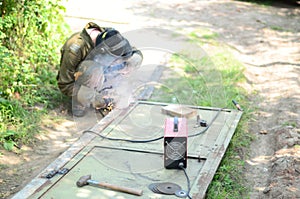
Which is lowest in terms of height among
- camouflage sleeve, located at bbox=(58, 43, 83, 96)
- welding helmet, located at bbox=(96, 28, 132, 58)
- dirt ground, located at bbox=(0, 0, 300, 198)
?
dirt ground, located at bbox=(0, 0, 300, 198)

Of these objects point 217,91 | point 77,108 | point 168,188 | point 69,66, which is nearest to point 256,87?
point 217,91

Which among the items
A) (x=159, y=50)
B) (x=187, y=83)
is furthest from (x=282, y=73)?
(x=159, y=50)

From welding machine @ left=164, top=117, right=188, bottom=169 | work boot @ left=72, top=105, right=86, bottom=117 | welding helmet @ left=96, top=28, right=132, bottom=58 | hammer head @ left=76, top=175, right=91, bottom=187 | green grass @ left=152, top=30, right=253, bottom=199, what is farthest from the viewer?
work boot @ left=72, top=105, right=86, bottom=117

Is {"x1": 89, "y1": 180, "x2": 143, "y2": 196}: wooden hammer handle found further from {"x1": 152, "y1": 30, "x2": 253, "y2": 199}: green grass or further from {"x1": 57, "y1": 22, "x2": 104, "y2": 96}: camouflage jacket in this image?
{"x1": 57, "y1": 22, "x2": 104, "y2": 96}: camouflage jacket

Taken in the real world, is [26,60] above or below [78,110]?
above

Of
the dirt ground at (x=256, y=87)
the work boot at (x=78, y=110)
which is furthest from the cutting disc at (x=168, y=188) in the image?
the work boot at (x=78, y=110)

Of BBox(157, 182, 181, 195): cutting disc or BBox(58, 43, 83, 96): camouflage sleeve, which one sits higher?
BBox(58, 43, 83, 96): camouflage sleeve

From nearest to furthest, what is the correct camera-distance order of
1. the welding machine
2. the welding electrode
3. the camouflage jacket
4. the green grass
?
the welding machine < the green grass < the camouflage jacket < the welding electrode

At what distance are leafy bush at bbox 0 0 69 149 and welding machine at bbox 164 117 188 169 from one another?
160 cm

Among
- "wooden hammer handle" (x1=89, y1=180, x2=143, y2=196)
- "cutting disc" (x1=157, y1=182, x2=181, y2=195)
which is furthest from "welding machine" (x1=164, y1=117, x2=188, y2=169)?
"wooden hammer handle" (x1=89, y1=180, x2=143, y2=196)

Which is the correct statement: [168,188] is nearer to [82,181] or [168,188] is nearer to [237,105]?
[82,181]

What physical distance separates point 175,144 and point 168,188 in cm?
39

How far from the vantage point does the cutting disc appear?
150 inches

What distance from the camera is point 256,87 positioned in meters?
6.68
